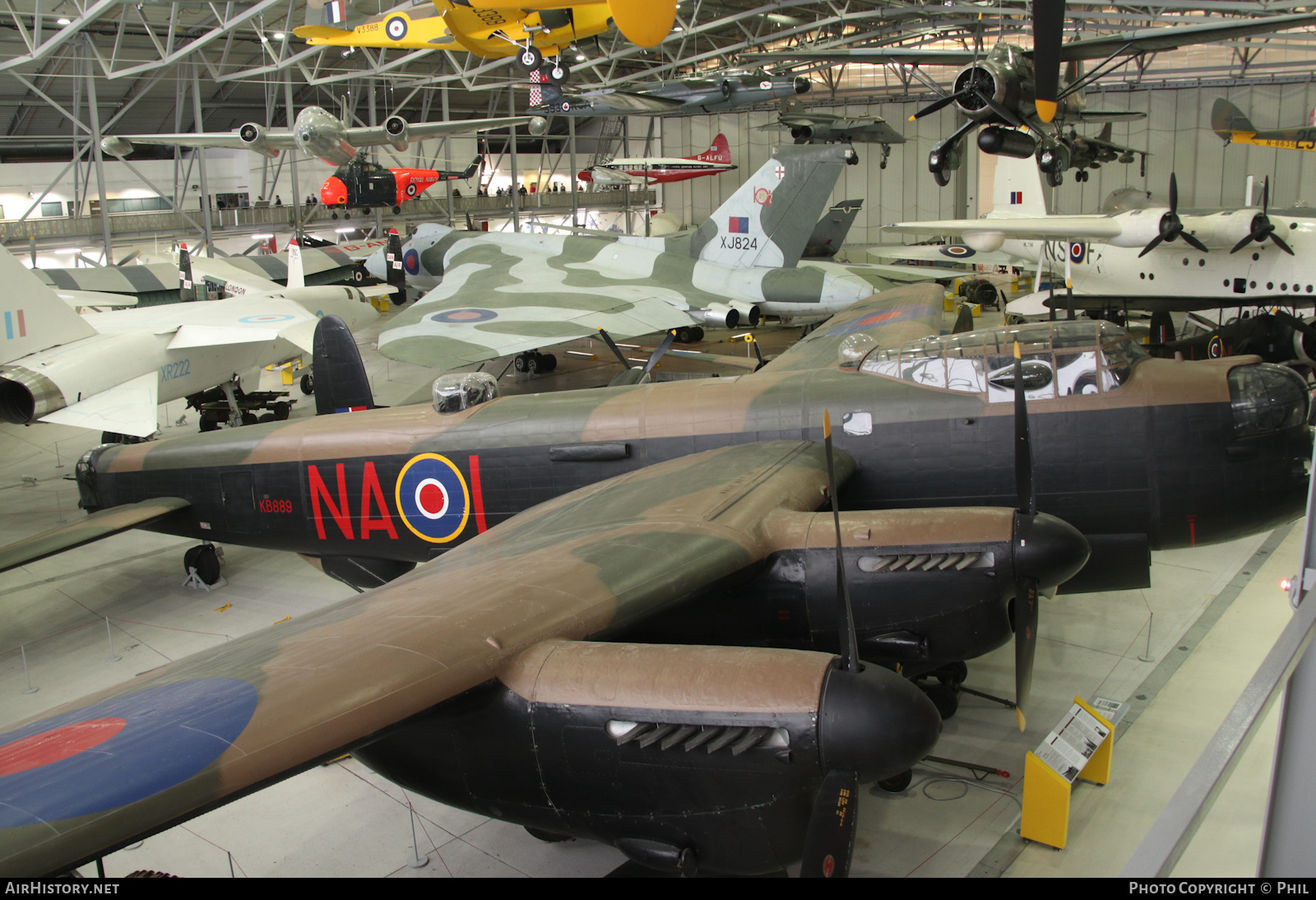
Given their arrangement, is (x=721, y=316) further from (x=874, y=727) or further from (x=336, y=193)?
(x=336, y=193)

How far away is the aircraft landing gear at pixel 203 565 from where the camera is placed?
10.8m

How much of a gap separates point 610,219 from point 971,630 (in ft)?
151

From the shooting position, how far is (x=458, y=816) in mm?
6426

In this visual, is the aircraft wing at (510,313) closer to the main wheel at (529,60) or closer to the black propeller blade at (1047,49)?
the main wheel at (529,60)

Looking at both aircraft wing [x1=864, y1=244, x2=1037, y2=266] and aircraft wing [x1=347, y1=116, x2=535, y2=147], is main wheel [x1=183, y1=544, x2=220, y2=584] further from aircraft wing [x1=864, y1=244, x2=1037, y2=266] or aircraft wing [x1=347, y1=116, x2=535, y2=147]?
aircraft wing [x1=864, y1=244, x2=1037, y2=266]

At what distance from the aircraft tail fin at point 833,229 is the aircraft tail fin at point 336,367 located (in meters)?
16.0

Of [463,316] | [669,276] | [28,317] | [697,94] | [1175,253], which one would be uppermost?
[697,94]

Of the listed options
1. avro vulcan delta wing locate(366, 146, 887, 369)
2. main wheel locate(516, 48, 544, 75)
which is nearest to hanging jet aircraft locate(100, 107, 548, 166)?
avro vulcan delta wing locate(366, 146, 887, 369)

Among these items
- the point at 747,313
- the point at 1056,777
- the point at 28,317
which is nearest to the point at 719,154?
the point at 747,313

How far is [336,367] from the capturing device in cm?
1069

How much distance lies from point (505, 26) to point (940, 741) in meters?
14.7

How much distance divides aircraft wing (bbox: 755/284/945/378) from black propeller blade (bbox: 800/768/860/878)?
6.48m

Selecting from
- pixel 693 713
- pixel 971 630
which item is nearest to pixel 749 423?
pixel 971 630
